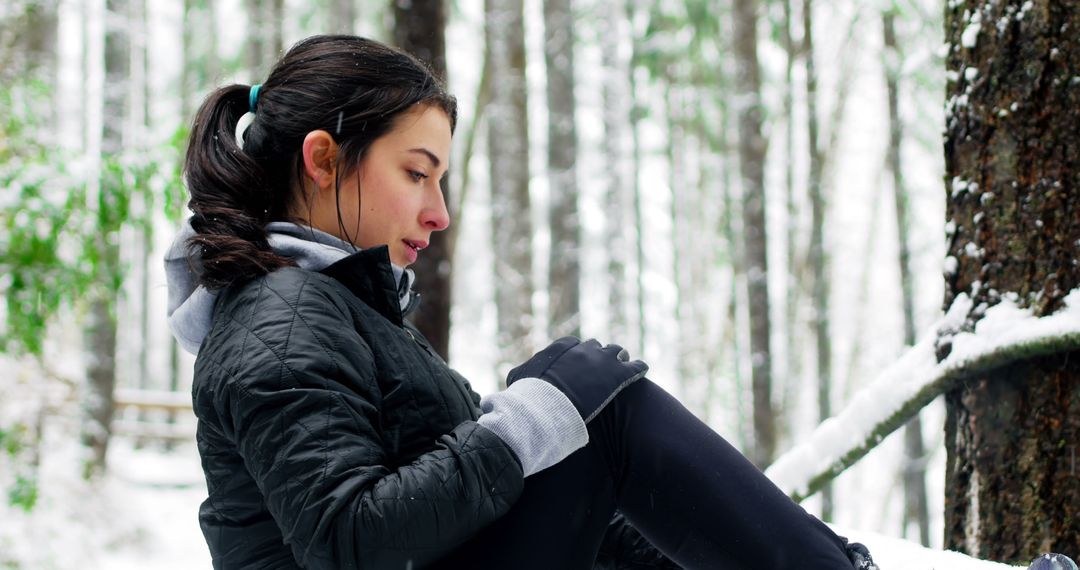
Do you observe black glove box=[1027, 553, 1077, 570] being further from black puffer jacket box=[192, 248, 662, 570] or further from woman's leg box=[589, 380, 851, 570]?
black puffer jacket box=[192, 248, 662, 570]

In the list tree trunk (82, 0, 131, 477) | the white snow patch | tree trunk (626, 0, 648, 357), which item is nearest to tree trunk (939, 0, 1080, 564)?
the white snow patch

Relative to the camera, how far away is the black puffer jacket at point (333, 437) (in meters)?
1.38

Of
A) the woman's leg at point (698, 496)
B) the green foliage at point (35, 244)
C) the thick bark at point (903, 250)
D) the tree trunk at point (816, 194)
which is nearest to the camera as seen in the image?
the woman's leg at point (698, 496)

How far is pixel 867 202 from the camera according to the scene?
18.9 meters

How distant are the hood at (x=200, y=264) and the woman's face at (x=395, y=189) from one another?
0.16 feet

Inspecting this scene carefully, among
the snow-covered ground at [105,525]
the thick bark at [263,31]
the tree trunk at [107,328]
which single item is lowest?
the snow-covered ground at [105,525]

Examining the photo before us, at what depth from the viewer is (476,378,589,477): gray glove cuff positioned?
59.9 inches

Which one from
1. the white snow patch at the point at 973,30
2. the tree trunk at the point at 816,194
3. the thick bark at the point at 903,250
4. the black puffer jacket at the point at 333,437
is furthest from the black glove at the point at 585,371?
the tree trunk at the point at 816,194

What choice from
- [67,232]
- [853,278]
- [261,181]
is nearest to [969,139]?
[261,181]

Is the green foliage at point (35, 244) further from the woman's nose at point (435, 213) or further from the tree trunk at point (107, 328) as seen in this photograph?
the tree trunk at point (107, 328)

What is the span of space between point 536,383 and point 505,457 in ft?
0.61

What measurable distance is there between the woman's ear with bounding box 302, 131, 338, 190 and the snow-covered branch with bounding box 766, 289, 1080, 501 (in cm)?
133

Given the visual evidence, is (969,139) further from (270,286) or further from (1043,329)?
(270,286)

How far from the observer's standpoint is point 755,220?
904 centimetres
